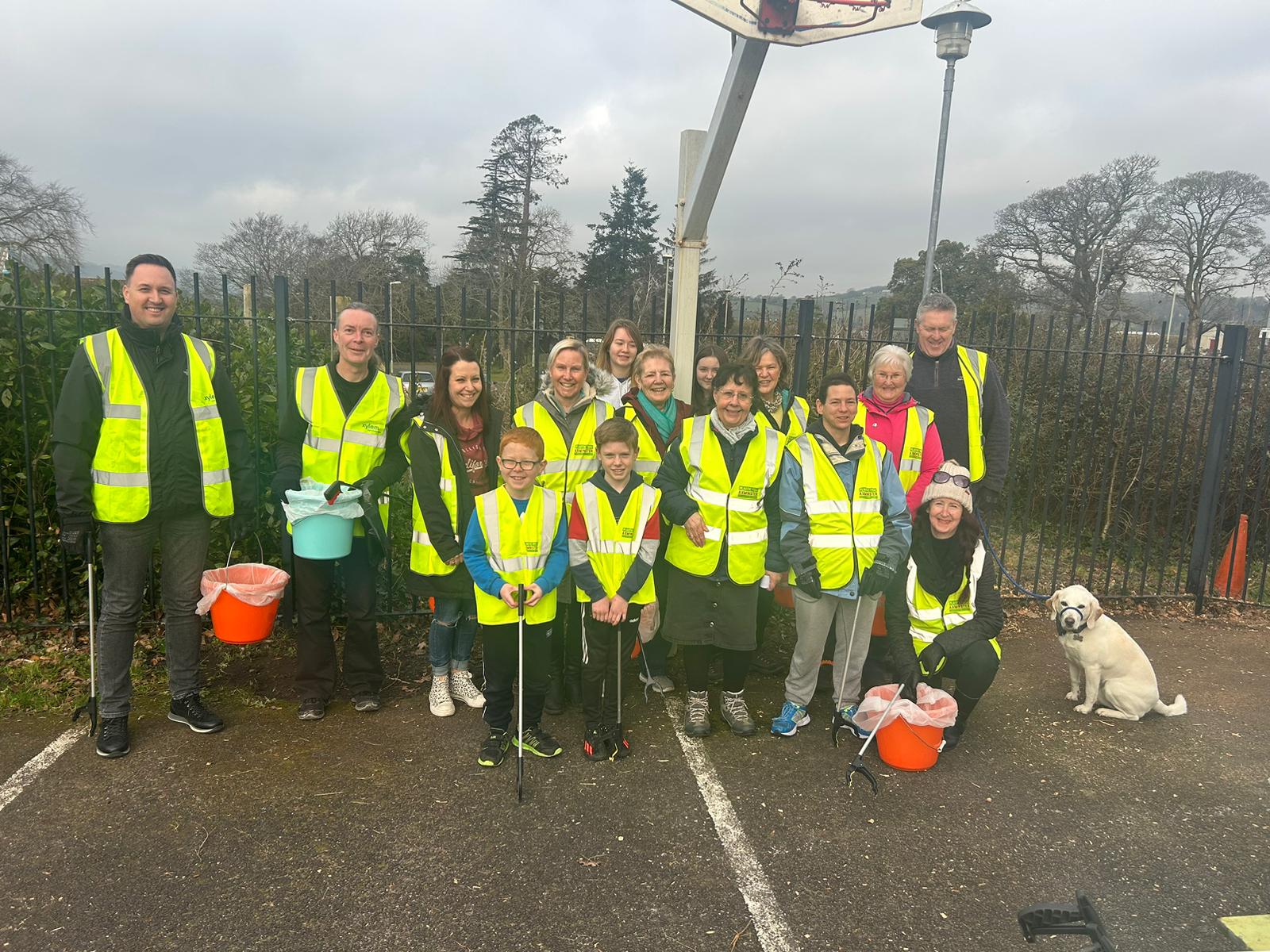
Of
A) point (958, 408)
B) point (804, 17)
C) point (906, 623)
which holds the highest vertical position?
point (804, 17)

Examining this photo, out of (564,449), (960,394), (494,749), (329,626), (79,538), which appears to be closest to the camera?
(79,538)

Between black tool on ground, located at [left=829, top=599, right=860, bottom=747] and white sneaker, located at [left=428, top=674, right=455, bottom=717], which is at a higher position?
black tool on ground, located at [left=829, top=599, right=860, bottom=747]

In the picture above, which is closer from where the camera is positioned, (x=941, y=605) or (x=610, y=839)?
(x=610, y=839)

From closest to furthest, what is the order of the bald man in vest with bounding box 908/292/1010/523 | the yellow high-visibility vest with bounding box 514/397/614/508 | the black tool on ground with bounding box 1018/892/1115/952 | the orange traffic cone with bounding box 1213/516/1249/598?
the black tool on ground with bounding box 1018/892/1115/952 → the yellow high-visibility vest with bounding box 514/397/614/508 → the bald man in vest with bounding box 908/292/1010/523 → the orange traffic cone with bounding box 1213/516/1249/598

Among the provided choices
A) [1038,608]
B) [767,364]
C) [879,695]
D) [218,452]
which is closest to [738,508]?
[767,364]

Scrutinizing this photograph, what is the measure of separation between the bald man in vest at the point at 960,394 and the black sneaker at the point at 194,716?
4.09 metres

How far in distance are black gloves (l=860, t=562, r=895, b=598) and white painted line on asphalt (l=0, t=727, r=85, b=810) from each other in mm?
3881

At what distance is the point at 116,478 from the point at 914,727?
12.5 ft

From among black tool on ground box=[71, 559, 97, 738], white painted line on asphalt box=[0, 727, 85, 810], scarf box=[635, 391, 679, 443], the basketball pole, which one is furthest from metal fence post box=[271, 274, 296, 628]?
the basketball pole

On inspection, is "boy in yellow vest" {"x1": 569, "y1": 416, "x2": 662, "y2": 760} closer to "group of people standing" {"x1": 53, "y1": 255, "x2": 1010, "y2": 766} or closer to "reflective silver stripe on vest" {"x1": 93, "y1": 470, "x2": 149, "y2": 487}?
"group of people standing" {"x1": 53, "y1": 255, "x2": 1010, "y2": 766}

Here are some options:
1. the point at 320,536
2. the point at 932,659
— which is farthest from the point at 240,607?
the point at 932,659

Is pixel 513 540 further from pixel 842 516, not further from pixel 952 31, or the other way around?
pixel 952 31

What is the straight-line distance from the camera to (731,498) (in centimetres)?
386

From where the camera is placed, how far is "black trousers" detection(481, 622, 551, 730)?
12.0 ft
